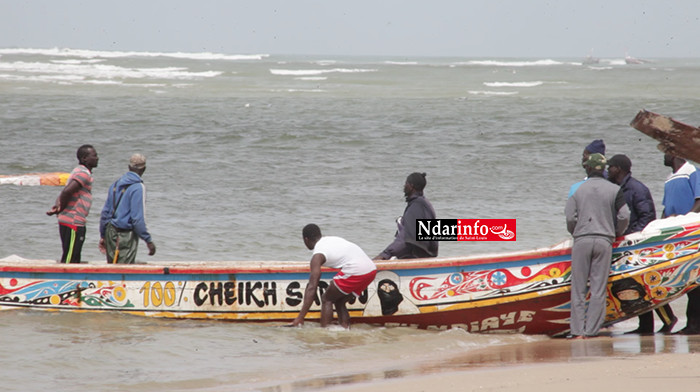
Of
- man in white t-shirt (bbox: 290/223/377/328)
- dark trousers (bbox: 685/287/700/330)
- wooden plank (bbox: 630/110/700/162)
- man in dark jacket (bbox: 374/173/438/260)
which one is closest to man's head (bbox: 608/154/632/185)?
wooden plank (bbox: 630/110/700/162)

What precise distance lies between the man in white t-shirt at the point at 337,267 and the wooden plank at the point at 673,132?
257 cm

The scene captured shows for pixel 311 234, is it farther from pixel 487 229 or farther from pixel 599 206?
pixel 487 229

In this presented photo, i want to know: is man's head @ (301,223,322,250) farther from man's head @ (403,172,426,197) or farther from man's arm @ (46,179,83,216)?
man's arm @ (46,179,83,216)

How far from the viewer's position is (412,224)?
7.57 m

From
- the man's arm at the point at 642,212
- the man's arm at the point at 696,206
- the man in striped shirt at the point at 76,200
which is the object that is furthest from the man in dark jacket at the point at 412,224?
the man in striped shirt at the point at 76,200

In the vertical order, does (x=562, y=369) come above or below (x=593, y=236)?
below

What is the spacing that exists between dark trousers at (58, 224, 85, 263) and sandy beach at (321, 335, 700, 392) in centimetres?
344

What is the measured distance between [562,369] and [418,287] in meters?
1.97

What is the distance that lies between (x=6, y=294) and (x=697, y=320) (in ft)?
21.1

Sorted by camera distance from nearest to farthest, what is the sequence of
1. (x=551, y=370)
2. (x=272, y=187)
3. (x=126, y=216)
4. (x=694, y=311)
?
(x=551, y=370) < (x=694, y=311) < (x=126, y=216) < (x=272, y=187)

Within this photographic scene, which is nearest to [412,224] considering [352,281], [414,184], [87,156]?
[414,184]

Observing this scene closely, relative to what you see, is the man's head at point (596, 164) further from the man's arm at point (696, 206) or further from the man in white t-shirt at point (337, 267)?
the man in white t-shirt at point (337, 267)

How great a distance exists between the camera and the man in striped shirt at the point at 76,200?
803 cm

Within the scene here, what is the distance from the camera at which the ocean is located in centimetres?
701
